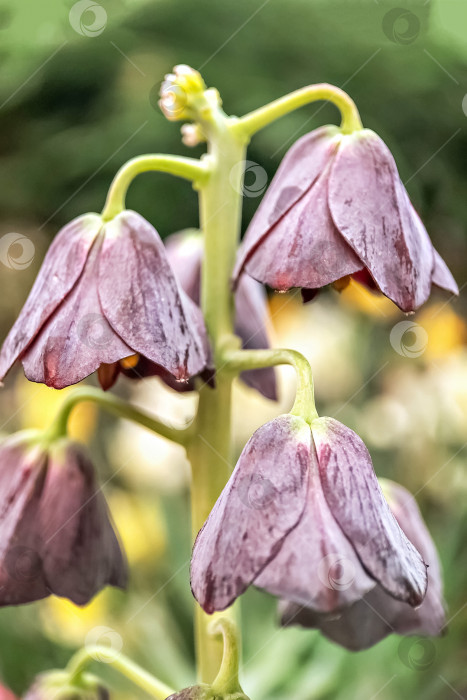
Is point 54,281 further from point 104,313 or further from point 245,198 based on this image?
point 245,198

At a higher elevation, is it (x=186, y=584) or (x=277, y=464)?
(x=277, y=464)

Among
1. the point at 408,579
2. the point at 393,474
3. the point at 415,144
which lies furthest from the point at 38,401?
the point at 408,579

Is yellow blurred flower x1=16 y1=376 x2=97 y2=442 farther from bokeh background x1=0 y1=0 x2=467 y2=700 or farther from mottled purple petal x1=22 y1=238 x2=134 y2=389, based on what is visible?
mottled purple petal x1=22 y1=238 x2=134 y2=389

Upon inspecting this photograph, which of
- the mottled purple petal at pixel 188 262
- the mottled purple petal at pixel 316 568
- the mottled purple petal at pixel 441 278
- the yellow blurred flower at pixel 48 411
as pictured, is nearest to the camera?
the mottled purple petal at pixel 316 568

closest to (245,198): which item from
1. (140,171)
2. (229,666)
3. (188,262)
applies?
(188,262)

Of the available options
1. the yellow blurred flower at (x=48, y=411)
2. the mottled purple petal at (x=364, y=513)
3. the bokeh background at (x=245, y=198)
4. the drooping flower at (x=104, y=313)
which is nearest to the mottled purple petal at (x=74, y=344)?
the drooping flower at (x=104, y=313)

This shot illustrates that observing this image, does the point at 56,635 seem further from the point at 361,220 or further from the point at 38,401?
the point at 361,220

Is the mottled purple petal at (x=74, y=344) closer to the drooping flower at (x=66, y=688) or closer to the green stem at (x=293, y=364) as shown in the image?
the green stem at (x=293, y=364)
